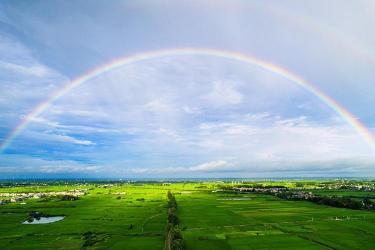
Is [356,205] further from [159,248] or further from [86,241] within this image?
[86,241]

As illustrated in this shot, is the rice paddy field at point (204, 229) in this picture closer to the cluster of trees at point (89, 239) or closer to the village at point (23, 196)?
the cluster of trees at point (89, 239)

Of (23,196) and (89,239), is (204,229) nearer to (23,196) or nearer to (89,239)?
(89,239)

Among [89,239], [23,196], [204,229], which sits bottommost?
[89,239]

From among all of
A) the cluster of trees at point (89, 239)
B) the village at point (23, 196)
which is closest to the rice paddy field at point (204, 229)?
the cluster of trees at point (89, 239)

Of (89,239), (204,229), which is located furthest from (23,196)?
(204,229)

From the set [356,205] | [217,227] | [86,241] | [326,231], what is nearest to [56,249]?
[86,241]

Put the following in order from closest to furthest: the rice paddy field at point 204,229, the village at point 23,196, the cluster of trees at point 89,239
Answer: the cluster of trees at point 89,239
the rice paddy field at point 204,229
the village at point 23,196

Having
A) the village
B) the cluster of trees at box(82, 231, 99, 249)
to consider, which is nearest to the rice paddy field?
the cluster of trees at box(82, 231, 99, 249)

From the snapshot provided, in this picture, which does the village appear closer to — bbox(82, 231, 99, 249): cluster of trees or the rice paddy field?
the rice paddy field

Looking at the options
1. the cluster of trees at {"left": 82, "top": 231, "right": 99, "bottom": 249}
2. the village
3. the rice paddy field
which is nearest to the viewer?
the cluster of trees at {"left": 82, "top": 231, "right": 99, "bottom": 249}

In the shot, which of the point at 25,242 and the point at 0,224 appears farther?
the point at 0,224

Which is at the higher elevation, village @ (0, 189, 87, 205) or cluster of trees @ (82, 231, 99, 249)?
village @ (0, 189, 87, 205)
